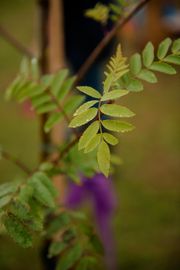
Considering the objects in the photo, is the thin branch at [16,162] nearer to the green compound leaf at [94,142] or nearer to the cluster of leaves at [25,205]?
the cluster of leaves at [25,205]

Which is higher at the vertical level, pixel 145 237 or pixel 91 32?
pixel 91 32

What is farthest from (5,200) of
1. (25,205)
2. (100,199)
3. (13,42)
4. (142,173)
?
(142,173)

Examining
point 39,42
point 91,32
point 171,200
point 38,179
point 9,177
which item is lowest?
point 171,200

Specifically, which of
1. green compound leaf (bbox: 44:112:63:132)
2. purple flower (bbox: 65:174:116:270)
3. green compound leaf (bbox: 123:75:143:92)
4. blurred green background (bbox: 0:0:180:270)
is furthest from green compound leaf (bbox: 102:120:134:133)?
blurred green background (bbox: 0:0:180:270)

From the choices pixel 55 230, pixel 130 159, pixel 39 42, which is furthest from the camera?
pixel 130 159

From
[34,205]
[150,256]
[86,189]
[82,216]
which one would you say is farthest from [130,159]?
[34,205]

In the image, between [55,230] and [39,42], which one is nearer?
[55,230]

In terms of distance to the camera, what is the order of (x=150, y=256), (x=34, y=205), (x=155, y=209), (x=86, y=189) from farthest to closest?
(x=155, y=209) → (x=150, y=256) → (x=86, y=189) → (x=34, y=205)

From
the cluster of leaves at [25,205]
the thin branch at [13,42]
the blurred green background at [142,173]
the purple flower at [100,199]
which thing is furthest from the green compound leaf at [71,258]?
the blurred green background at [142,173]

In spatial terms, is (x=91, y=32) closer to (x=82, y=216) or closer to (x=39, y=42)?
(x=39, y=42)
